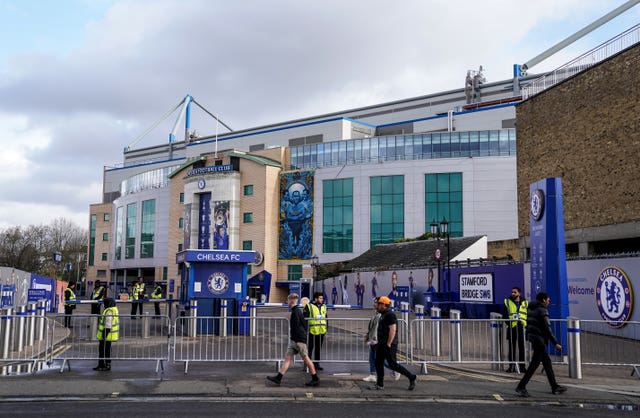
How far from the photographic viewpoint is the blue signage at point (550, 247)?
15521 millimetres

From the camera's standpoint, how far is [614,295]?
806 inches

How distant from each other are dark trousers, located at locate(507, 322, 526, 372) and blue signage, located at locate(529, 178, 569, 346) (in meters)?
2.62

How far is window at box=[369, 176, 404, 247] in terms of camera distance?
204 feet

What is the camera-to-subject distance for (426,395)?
1038 centimetres

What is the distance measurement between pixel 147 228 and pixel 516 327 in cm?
7710

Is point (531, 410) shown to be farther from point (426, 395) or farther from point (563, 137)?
point (563, 137)

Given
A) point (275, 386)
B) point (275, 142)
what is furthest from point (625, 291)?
point (275, 142)

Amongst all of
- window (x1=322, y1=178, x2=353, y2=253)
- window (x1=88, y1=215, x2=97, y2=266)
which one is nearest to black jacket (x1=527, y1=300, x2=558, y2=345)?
window (x1=322, y1=178, x2=353, y2=253)

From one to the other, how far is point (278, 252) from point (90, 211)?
48.9 m

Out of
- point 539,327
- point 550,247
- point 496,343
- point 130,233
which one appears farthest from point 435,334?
point 130,233

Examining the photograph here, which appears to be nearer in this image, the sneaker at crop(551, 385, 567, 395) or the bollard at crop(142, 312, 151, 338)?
the sneaker at crop(551, 385, 567, 395)

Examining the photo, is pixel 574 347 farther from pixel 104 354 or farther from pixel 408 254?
pixel 408 254

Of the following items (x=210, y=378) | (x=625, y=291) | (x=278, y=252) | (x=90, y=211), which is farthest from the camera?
(x=90, y=211)

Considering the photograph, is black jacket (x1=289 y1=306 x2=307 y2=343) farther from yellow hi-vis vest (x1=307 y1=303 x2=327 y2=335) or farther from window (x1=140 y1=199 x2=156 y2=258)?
window (x1=140 y1=199 x2=156 y2=258)
